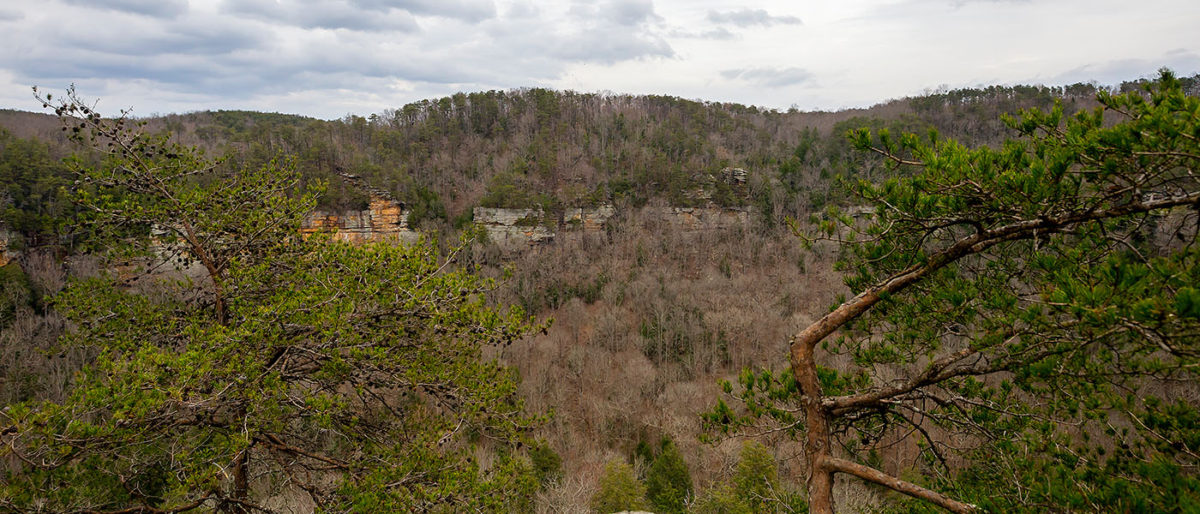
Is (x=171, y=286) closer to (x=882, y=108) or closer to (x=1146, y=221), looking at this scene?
(x=1146, y=221)

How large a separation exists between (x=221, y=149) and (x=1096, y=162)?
162ft

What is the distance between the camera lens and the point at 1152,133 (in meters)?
2.39

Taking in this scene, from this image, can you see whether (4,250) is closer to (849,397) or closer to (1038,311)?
(849,397)

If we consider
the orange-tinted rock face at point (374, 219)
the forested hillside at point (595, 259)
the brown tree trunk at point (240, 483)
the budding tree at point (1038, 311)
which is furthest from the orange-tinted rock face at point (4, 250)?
the budding tree at point (1038, 311)

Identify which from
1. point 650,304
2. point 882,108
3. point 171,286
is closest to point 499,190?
point 650,304

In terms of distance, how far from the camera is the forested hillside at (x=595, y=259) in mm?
4859

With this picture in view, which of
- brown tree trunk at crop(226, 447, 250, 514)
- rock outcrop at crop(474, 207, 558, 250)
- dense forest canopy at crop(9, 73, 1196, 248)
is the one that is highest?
dense forest canopy at crop(9, 73, 1196, 248)

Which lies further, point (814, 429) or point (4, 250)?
point (4, 250)

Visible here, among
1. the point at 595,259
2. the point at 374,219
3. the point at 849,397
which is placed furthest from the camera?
the point at 595,259

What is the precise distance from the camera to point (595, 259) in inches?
1781

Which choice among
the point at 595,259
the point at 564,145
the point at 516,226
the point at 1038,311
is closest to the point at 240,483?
the point at 1038,311

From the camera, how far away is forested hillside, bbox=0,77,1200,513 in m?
4.86

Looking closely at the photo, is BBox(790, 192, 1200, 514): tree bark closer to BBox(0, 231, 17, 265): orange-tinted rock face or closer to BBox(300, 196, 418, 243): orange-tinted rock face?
BBox(300, 196, 418, 243): orange-tinted rock face

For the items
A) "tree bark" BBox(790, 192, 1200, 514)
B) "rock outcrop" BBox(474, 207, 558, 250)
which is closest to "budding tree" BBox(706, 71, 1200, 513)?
"tree bark" BBox(790, 192, 1200, 514)
